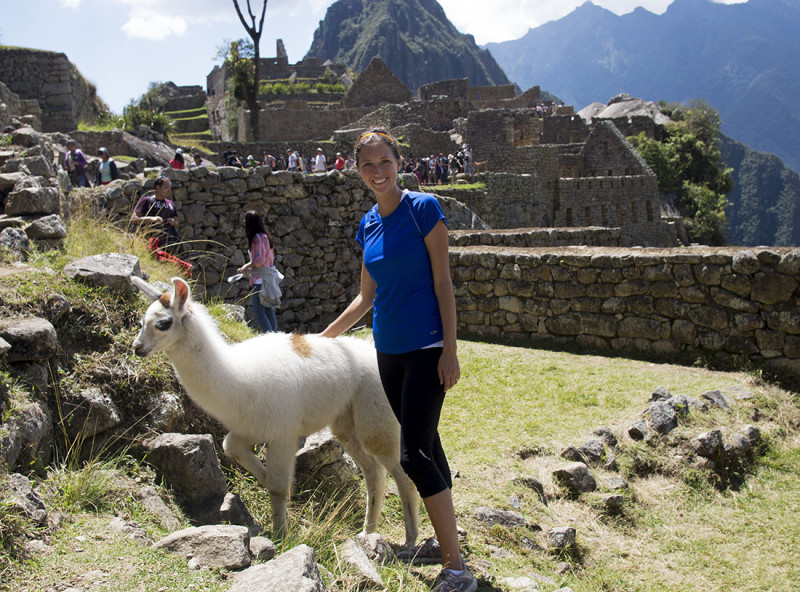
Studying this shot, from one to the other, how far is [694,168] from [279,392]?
1909 inches

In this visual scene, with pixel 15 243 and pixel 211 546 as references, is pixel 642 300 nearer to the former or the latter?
pixel 211 546

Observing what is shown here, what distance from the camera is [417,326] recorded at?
309 cm

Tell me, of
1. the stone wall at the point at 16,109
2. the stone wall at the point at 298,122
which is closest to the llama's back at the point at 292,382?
the stone wall at the point at 16,109

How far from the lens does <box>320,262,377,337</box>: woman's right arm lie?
11.9 feet

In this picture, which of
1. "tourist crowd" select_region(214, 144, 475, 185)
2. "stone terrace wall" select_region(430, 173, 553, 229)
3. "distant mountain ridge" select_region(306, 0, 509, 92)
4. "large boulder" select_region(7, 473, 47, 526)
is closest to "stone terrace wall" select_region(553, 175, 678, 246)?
"stone terrace wall" select_region(430, 173, 553, 229)

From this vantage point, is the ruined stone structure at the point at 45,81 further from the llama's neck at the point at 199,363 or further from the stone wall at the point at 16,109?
the llama's neck at the point at 199,363

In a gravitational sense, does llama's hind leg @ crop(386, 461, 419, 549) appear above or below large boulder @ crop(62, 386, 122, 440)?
below

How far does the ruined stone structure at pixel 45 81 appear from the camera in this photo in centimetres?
2078

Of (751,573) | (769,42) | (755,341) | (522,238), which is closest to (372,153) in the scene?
(751,573)

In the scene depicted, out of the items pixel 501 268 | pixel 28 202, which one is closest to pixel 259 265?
pixel 28 202

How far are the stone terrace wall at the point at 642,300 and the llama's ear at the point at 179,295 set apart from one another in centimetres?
594

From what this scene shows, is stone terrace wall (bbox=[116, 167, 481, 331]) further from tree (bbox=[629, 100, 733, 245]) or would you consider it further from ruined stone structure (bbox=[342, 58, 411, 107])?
tree (bbox=[629, 100, 733, 245])

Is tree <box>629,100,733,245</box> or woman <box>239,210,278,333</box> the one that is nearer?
woman <box>239,210,278,333</box>

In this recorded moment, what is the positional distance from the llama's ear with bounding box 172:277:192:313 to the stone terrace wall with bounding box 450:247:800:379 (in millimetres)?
5940
